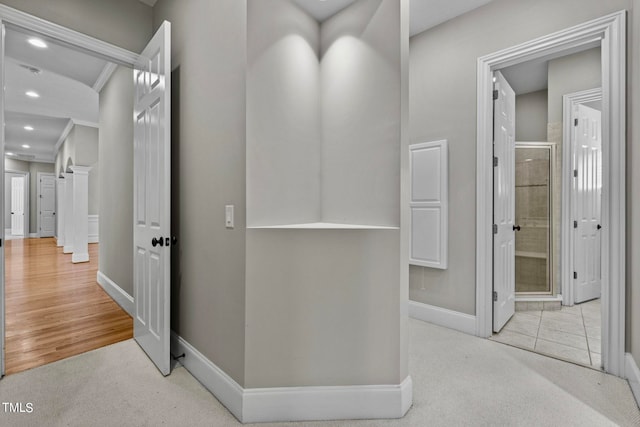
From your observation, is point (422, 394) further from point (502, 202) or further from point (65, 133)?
point (65, 133)

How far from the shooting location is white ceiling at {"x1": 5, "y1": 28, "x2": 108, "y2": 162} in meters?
3.33

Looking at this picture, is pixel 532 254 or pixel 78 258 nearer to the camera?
pixel 532 254

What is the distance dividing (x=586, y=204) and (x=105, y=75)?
6.19 m

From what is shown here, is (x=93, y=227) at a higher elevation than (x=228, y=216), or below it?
below

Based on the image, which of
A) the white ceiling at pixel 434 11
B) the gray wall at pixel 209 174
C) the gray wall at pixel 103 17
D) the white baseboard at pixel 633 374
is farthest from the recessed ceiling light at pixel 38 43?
the white baseboard at pixel 633 374

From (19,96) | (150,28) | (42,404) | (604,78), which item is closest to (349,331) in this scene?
(42,404)

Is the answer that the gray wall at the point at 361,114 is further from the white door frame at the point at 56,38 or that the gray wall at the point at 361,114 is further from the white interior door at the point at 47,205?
the white interior door at the point at 47,205

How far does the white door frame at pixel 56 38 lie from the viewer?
1940 millimetres

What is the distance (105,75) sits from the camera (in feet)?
12.7

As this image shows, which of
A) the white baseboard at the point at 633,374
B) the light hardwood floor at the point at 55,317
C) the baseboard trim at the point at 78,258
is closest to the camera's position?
the white baseboard at the point at 633,374

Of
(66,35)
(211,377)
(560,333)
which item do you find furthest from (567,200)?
(66,35)

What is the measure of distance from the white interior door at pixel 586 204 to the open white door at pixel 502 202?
3.76 ft

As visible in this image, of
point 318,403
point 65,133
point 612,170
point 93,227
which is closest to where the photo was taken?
point 318,403

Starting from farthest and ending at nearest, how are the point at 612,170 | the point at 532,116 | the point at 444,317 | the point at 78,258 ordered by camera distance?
the point at 78,258 → the point at 532,116 → the point at 444,317 → the point at 612,170
